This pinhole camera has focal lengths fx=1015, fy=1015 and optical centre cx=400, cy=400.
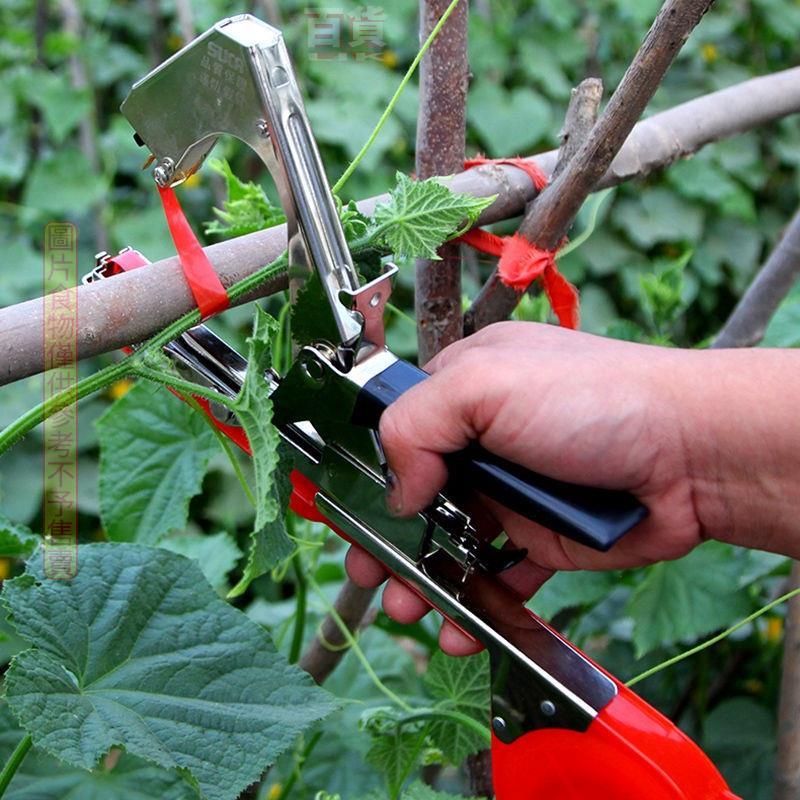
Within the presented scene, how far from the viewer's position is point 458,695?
2.91ft

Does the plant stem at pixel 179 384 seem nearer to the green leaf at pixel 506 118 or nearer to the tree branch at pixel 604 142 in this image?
the tree branch at pixel 604 142

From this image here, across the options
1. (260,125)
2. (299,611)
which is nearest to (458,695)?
(299,611)

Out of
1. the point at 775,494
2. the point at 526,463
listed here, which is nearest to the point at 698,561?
the point at 775,494

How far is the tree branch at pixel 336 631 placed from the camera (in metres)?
0.93

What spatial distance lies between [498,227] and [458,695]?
1.63m

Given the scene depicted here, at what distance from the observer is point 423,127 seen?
0.81 meters

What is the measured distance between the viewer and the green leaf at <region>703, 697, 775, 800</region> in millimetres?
1249

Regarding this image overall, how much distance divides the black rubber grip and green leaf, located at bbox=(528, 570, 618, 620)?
0.45 meters

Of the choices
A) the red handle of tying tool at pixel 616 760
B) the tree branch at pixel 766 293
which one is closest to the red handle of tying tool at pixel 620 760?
the red handle of tying tool at pixel 616 760

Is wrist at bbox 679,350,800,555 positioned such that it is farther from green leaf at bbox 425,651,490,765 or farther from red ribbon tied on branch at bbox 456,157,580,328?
green leaf at bbox 425,651,490,765

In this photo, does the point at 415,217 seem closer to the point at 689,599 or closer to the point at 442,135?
the point at 442,135

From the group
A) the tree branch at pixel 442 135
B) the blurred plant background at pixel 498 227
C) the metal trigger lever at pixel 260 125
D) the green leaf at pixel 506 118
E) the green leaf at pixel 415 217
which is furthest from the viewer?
the green leaf at pixel 506 118

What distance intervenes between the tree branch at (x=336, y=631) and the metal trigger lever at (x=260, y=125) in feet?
1.22

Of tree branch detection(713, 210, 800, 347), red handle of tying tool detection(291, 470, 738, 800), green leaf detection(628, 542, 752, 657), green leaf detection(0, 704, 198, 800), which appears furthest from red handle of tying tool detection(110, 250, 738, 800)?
tree branch detection(713, 210, 800, 347)
